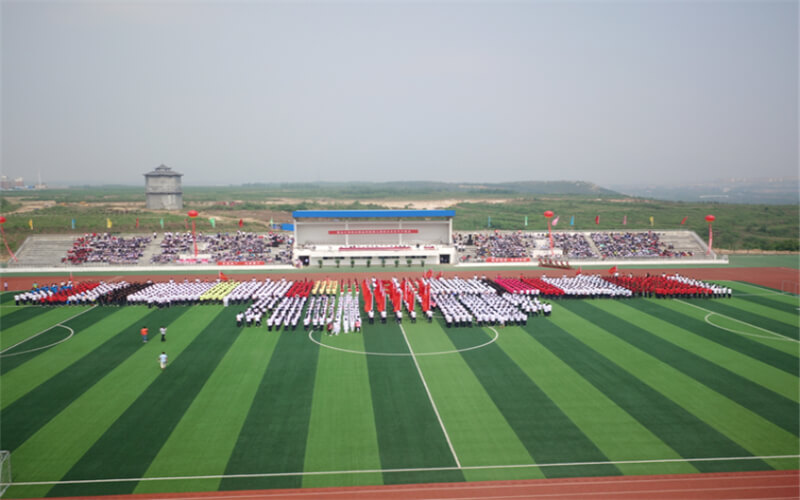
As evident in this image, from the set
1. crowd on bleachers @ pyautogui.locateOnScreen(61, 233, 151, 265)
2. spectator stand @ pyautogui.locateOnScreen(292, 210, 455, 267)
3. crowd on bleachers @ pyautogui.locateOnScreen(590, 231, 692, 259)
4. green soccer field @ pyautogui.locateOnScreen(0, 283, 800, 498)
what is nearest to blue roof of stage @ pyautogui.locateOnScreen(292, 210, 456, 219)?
spectator stand @ pyautogui.locateOnScreen(292, 210, 455, 267)

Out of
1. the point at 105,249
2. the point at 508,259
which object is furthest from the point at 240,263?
the point at 508,259

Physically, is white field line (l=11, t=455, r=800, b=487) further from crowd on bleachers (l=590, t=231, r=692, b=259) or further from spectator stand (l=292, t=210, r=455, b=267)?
crowd on bleachers (l=590, t=231, r=692, b=259)

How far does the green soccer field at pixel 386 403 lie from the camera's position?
50.1ft

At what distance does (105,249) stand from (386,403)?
5241cm

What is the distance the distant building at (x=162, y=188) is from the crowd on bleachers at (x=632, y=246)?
86419 mm

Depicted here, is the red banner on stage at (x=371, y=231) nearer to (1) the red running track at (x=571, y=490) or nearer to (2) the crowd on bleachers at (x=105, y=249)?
(2) the crowd on bleachers at (x=105, y=249)

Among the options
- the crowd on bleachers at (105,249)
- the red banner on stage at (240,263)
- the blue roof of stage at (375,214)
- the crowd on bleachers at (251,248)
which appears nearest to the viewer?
the red banner on stage at (240,263)

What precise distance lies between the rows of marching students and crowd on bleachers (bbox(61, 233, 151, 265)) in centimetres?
1669

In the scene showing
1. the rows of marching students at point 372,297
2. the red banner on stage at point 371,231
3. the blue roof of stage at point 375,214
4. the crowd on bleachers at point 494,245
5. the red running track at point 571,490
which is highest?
the blue roof of stage at point 375,214

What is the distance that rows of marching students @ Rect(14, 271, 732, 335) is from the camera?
30.5 metres

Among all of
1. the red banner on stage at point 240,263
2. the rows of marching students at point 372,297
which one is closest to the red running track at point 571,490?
the rows of marching students at point 372,297

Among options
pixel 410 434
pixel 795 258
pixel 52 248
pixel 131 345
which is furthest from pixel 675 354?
pixel 52 248

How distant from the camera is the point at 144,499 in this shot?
1372 cm

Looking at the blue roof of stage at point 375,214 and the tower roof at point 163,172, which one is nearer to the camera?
the blue roof of stage at point 375,214
